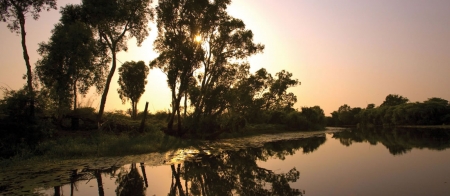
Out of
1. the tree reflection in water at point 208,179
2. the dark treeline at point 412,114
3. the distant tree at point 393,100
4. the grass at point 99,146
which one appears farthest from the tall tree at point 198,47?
the distant tree at point 393,100

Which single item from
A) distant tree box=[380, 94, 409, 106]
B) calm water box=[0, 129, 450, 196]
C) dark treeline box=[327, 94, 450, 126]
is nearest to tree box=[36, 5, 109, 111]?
calm water box=[0, 129, 450, 196]

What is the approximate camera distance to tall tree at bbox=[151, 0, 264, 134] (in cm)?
2959

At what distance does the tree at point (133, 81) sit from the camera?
147ft

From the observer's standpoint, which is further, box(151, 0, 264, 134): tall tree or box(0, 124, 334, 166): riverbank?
box(151, 0, 264, 134): tall tree

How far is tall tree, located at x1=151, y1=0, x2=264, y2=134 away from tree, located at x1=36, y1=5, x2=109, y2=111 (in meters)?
6.43

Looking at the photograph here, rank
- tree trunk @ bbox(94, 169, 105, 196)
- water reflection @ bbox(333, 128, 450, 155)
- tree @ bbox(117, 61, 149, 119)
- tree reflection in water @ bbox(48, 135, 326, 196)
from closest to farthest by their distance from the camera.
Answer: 1. tree reflection in water @ bbox(48, 135, 326, 196)
2. tree trunk @ bbox(94, 169, 105, 196)
3. water reflection @ bbox(333, 128, 450, 155)
4. tree @ bbox(117, 61, 149, 119)

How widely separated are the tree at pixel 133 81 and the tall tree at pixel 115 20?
16.8m

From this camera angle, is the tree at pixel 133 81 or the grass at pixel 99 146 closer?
the grass at pixel 99 146

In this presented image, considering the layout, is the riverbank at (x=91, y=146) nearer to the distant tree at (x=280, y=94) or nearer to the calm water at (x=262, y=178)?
the calm water at (x=262, y=178)

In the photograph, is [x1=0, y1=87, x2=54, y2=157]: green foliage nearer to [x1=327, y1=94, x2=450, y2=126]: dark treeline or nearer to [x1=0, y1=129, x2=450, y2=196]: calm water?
[x1=0, y1=129, x2=450, y2=196]: calm water

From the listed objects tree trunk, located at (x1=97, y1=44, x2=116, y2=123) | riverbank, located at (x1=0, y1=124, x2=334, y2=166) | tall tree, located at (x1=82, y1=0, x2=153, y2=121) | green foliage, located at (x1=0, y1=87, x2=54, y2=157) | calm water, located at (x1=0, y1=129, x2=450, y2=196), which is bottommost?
calm water, located at (x1=0, y1=129, x2=450, y2=196)

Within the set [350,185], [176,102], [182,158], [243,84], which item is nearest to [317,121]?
[243,84]

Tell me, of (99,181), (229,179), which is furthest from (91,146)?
(229,179)

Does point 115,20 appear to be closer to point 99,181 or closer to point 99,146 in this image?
point 99,146
